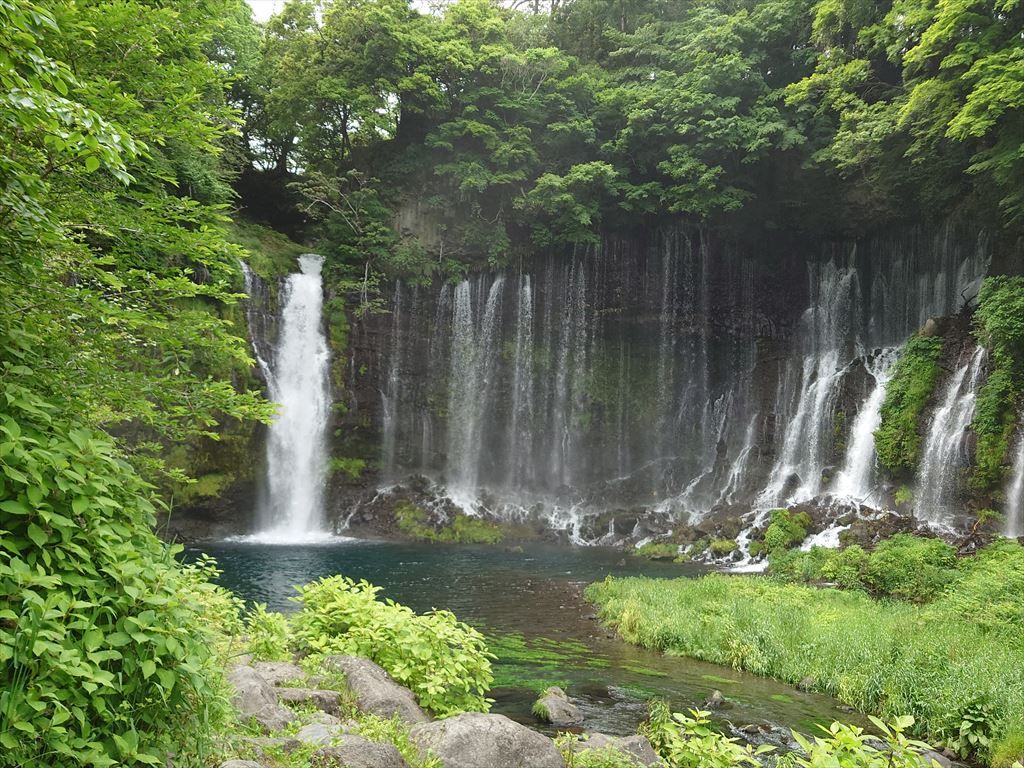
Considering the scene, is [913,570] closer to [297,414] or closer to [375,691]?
[375,691]

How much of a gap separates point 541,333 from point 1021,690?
82.5ft

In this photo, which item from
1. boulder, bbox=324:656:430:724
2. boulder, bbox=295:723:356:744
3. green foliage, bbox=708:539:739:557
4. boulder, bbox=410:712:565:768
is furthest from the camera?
green foliage, bbox=708:539:739:557

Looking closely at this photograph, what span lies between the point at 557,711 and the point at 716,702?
2260 millimetres

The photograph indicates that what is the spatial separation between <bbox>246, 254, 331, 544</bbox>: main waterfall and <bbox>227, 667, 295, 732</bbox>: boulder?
2142 centimetres

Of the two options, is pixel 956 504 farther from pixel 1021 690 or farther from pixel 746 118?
pixel 746 118

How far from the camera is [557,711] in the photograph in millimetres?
7445

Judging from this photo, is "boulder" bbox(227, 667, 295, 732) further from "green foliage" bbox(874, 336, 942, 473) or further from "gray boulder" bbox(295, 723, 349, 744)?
"green foliage" bbox(874, 336, 942, 473)

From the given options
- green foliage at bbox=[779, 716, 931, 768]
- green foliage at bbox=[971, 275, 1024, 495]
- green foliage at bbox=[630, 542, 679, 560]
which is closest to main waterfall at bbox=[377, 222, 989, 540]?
green foliage at bbox=[630, 542, 679, 560]

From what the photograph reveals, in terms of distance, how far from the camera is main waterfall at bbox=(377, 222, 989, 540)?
2928 cm

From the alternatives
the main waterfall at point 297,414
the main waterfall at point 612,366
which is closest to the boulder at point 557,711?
the main waterfall at point 297,414

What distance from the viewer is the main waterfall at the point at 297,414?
2623 centimetres

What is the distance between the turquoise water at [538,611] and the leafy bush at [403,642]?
1491mm

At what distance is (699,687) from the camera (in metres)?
8.98

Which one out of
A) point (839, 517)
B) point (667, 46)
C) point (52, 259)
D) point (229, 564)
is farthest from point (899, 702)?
point (667, 46)
